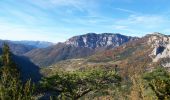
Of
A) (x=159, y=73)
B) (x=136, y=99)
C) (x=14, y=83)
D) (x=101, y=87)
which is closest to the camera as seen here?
(x=14, y=83)

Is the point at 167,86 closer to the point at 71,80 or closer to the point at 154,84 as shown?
the point at 154,84

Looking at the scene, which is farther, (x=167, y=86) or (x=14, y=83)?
(x=167, y=86)

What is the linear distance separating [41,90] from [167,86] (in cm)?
2437

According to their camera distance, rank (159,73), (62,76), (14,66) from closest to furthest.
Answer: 1. (62,76)
2. (14,66)
3. (159,73)

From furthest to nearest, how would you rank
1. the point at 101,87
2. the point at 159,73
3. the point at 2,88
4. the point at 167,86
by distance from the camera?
the point at 159,73, the point at 101,87, the point at 167,86, the point at 2,88

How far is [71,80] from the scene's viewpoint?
1566 inches

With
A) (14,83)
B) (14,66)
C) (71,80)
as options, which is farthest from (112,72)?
(14,83)

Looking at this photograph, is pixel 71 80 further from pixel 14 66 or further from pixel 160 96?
pixel 160 96

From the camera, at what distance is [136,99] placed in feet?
120

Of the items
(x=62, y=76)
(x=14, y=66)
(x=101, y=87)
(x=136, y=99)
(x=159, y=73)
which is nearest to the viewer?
(x=136, y=99)

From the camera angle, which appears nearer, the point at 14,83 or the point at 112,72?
the point at 14,83

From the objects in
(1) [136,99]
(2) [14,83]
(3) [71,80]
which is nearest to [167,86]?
(2) [14,83]

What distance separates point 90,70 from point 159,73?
20.3m

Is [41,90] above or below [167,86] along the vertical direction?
below
